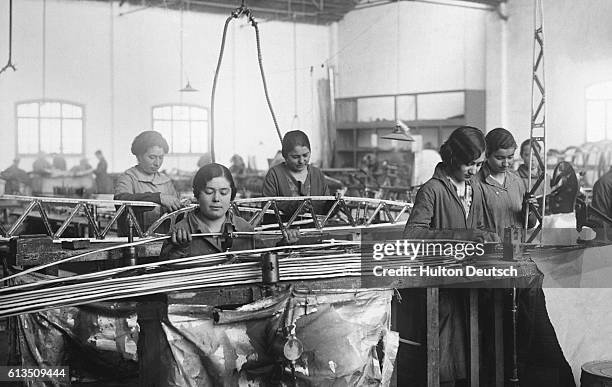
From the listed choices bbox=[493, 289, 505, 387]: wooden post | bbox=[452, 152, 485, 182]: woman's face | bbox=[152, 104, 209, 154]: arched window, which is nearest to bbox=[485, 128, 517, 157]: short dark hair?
bbox=[452, 152, 485, 182]: woman's face

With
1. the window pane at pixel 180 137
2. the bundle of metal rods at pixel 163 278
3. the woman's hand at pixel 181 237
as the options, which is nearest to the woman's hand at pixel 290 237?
the bundle of metal rods at pixel 163 278

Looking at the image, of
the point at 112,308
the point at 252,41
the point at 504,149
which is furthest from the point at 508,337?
the point at 252,41

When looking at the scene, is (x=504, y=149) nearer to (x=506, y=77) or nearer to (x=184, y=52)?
(x=506, y=77)

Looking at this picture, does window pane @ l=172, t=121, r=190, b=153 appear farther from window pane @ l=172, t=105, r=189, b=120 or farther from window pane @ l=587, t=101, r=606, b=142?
window pane @ l=587, t=101, r=606, b=142

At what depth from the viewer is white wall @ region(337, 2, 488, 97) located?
17.5 metres

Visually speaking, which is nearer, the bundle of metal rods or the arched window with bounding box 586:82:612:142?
the bundle of metal rods

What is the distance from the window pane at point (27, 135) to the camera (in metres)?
17.5

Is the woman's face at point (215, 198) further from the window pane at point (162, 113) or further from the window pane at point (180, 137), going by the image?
the window pane at point (180, 137)

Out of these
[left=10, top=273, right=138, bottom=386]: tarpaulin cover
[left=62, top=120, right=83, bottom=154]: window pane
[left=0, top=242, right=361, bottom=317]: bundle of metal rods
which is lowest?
[left=10, top=273, right=138, bottom=386]: tarpaulin cover

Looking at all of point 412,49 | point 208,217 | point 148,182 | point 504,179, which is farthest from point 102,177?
point 208,217

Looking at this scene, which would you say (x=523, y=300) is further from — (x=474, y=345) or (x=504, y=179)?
(x=504, y=179)

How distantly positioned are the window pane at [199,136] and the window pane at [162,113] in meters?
0.71

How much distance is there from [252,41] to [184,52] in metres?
2.11

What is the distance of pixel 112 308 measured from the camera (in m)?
4.41
